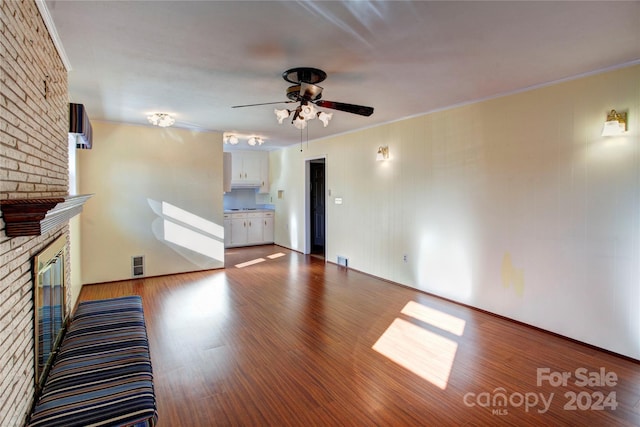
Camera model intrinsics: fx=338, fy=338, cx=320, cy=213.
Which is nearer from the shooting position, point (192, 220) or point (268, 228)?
point (192, 220)

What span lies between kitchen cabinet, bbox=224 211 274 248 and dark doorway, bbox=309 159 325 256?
4.69 ft

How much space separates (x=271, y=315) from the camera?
3803 millimetres

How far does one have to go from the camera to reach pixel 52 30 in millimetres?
2209

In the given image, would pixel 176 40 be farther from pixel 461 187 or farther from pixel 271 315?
pixel 461 187

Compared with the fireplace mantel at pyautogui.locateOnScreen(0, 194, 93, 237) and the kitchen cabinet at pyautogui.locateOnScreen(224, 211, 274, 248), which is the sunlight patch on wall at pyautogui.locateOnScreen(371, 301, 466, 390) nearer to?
the fireplace mantel at pyautogui.locateOnScreen(0, 194, 93, 237)

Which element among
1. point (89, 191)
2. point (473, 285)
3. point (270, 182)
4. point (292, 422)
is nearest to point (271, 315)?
point (292, 422)

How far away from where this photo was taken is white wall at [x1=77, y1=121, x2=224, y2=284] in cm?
496

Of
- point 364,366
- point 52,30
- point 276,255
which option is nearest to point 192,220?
point 276,255

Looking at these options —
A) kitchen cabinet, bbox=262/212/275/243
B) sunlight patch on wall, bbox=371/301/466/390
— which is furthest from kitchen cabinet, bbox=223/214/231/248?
sunlight patch on wall, bbox=371/301/466/390

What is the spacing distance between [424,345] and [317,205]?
4852 millimetres

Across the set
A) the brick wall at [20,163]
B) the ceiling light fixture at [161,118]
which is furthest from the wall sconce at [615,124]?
the ceiling light fixture at [161,118]

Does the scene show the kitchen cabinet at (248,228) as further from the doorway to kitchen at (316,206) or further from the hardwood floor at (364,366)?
the hardwood floor at (364,366)

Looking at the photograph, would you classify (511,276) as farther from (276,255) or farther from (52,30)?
(276,255)

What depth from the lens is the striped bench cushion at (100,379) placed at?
1.55 metres
